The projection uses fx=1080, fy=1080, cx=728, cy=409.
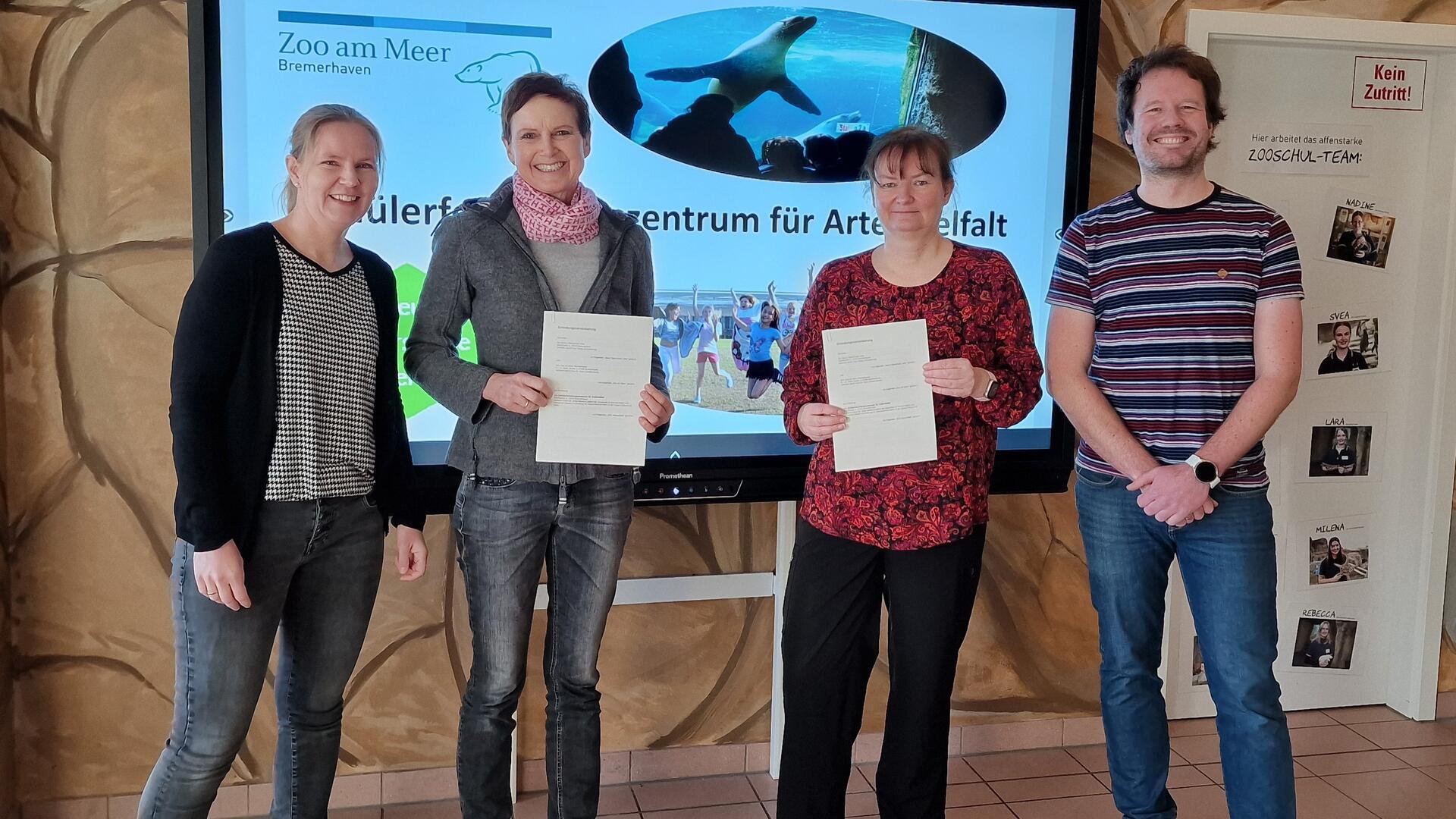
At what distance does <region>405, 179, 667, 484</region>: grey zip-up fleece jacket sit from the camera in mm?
2037

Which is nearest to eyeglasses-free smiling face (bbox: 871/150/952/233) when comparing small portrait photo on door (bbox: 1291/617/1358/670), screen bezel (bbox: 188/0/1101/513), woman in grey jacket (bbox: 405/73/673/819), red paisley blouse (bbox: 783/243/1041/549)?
red paisley blouse (bbox: 783/243/1041/549)

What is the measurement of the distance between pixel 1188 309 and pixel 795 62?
1.11 meters

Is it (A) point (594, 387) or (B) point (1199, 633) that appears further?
(B) point (1199, 633)

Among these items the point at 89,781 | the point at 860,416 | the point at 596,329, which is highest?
the point at 596,329

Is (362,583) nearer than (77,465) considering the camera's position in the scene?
Yes

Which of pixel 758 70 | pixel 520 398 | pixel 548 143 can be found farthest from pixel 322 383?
pixel 758 70

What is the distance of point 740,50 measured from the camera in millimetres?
2613

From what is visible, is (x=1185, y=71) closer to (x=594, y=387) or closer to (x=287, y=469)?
(x=594, y=387)

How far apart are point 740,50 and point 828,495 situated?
116cm

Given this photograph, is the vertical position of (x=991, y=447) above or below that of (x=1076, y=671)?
above

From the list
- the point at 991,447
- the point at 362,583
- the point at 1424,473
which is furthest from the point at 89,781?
the point at 1424,473

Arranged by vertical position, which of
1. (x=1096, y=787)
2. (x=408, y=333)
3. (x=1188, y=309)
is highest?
(x=1188, y=309)

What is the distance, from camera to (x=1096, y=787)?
302cm

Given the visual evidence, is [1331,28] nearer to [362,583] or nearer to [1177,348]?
[1177,348]
